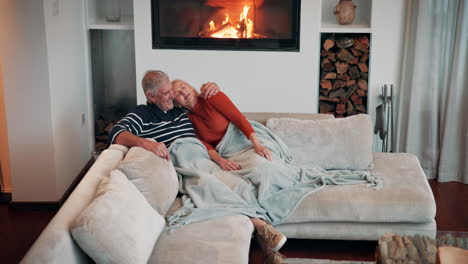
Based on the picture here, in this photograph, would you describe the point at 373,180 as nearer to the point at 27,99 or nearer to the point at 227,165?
the point at 227,165

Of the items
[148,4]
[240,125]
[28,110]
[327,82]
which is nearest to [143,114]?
[240,125]

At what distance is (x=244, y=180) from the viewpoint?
10.6 ft

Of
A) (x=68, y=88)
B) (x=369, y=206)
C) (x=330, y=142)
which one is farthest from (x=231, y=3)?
(x=369, y=206)

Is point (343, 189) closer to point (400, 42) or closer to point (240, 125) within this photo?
point (240, 125)

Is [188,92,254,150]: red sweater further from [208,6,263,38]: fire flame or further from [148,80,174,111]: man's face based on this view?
[208,6,263,38]: fire flame

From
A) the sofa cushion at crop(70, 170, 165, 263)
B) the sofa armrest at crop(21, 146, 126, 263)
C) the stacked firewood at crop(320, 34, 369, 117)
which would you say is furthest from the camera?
the stacked firewood at crop(320, 34, 369, 117)

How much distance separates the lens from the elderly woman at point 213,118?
134 inches

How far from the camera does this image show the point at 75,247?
85.7 inches

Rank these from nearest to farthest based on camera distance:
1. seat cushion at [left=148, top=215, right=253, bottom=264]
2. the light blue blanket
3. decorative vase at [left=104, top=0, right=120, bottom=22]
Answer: seat cushion at [left=148, top=215, right=253, bottom=264] → the light blue blanket → decorative vase at [left=104, top=0, right=120, bottom=22]

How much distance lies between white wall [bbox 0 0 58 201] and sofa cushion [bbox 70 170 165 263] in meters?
1.47

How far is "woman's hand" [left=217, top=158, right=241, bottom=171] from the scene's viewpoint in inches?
132

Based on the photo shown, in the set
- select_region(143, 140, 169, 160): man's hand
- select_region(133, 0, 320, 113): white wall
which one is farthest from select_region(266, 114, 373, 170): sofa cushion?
select_region(133, 0, 320, 113): white wall

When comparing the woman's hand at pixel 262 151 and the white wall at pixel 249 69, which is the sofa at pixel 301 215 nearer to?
the woman's hand at pixel 262 151

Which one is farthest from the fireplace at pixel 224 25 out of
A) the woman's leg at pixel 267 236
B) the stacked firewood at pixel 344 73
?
the woman's leg at pixel 267 236
